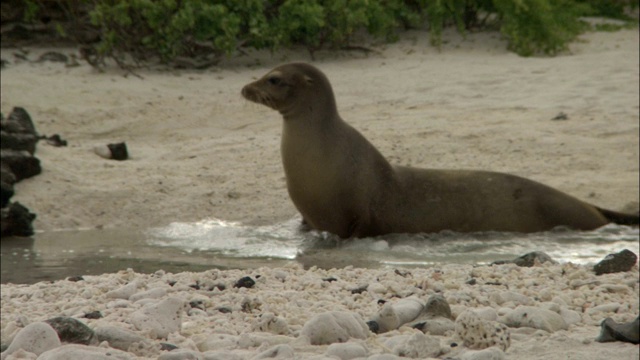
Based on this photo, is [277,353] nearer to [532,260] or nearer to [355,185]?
[532,260]

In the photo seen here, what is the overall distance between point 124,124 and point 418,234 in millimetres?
4115

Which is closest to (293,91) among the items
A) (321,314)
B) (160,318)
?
(160,318)

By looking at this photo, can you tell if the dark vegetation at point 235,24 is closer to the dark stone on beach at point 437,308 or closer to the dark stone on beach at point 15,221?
the dark stone on beach at point 15,221

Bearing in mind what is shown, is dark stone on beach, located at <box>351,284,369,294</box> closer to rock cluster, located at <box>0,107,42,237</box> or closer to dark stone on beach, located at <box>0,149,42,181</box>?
rock cluster, located at <box>0,107,42,237</box>

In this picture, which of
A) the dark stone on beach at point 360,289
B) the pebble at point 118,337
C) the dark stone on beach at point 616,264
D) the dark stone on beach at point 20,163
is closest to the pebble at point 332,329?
the pebble at point 118,337

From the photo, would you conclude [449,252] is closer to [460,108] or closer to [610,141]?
[610,141]

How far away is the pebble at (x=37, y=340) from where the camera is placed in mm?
3625

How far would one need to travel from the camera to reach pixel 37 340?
143 inches

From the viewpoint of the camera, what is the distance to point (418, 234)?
8.00 meters

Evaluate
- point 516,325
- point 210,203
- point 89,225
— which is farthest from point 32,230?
point 516,325

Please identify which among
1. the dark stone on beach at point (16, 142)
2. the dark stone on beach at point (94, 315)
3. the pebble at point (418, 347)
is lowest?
the dark stone on beach at point (16, 142)

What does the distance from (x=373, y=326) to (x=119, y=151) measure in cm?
623

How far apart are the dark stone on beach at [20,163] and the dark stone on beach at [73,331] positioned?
5.06 meters

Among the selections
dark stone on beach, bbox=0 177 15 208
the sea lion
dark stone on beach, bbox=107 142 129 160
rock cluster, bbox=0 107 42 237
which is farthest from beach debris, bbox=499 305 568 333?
dark stone on beach, bbox=107 142 129 160
